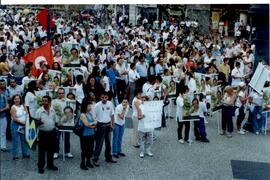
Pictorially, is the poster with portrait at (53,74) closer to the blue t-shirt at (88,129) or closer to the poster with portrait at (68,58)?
the poster with portrait at (68,58)

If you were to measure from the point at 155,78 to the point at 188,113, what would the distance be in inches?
59.5

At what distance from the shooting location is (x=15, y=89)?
10367 mm

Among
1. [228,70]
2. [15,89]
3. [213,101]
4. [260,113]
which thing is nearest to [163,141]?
[213,101]

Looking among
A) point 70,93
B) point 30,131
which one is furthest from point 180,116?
point 30,131

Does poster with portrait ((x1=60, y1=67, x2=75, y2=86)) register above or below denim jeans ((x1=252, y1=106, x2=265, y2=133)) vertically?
above

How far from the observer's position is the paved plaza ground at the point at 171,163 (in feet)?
29.4

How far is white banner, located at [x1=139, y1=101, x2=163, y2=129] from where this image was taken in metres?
9.86

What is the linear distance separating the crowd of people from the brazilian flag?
4.4 inches

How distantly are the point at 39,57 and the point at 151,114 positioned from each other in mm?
4205

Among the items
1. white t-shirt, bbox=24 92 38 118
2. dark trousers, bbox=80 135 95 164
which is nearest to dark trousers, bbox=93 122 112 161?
dark trousers, bbox=80 135 95 164

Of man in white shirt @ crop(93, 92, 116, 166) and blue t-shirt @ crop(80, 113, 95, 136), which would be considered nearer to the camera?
blue t-shirt @ crop(80, 113, 95, 136)

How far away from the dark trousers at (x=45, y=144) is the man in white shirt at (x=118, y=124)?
1.43 meters

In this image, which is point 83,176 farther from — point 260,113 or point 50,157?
point 260,113

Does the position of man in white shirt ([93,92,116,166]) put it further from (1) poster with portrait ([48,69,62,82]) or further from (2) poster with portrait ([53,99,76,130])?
(1) poster with portrait ([48,69,62,82])
